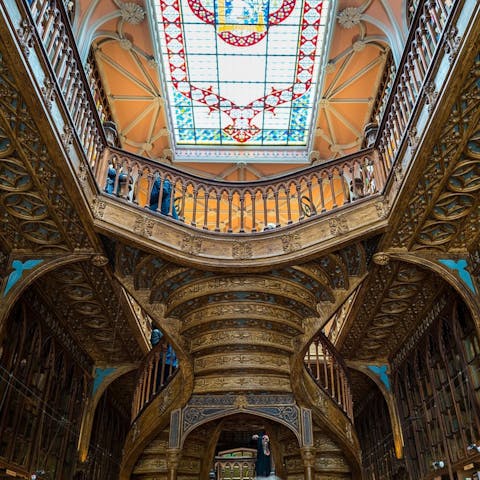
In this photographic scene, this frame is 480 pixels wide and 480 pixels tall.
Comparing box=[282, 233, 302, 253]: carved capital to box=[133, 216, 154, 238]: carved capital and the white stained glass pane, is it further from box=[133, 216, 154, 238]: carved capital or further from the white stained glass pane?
the white stained glass pane

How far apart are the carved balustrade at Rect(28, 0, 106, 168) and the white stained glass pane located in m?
4.35

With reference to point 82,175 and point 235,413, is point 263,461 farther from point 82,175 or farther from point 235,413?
point 82,175

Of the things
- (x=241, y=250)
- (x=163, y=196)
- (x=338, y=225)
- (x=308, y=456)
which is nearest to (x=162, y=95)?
(x=163, y=196)

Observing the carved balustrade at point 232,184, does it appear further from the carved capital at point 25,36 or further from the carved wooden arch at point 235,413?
the carved wooden arch at point 235,413

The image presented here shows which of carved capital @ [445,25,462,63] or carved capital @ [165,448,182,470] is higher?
carved capital @ [445,25,462,63]

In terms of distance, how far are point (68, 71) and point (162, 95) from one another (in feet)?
18.1

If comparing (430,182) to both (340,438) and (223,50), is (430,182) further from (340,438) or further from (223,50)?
(223,50)

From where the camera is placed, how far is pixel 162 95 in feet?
35.3

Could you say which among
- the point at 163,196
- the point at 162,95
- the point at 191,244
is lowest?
the point at 191,244

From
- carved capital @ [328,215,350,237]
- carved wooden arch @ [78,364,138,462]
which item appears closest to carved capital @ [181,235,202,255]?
carved capital @ [328,215,350,237]

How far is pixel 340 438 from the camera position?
7.74m

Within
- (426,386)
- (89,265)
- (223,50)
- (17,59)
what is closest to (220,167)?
(223,50)

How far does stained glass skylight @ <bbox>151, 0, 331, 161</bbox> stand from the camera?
9.41 metres

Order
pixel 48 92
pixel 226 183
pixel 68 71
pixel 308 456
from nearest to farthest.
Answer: pixel 48 92 → pixel 68 71 → pixel 226 183 → pixel 308 456
